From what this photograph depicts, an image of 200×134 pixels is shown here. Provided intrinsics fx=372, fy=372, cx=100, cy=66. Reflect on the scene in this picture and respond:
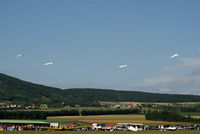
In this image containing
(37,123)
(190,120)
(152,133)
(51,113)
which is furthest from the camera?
(51,113)

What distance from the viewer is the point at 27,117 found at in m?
148

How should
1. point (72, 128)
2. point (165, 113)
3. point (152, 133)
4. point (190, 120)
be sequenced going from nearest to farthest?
point (152, 133) < point (72, 128) < point (190, 120) < point (165, 113)

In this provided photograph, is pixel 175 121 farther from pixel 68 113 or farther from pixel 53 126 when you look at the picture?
pixel 68 113

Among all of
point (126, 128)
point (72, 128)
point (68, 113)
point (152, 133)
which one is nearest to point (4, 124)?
point (72, 128)

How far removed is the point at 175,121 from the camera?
147 meters

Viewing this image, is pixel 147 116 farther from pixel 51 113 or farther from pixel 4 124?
pixel 4 124

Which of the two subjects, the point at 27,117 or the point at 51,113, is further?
the point at 51,113

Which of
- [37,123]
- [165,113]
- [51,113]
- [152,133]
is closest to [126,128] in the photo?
[152,133]

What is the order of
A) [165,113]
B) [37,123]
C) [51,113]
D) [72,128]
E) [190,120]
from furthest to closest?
[51,113]
[165,113]
[190,120]
[37,123]
[72,128]

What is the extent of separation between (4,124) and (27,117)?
27.2m

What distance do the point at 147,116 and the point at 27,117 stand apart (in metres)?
52.7

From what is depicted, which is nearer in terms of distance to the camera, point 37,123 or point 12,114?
point 37,123

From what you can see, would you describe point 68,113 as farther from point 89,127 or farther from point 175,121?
point 89,127

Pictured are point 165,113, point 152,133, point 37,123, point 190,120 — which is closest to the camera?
point 152,133
